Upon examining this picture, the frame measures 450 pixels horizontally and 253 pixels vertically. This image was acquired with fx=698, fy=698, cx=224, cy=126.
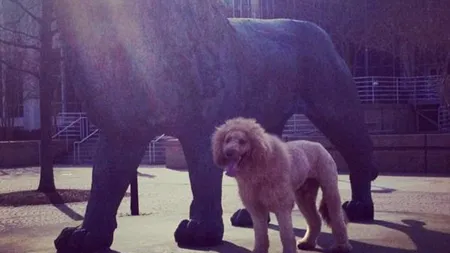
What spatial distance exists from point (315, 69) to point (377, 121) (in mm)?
16611

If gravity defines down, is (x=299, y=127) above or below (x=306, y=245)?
above

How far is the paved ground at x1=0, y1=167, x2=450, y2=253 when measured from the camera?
627 centimetres

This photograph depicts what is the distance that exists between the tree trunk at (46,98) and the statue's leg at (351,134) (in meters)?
7.93

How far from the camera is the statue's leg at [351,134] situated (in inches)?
301

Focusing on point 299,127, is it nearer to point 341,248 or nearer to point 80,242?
point 341,248

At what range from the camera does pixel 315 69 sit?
25.2 feet

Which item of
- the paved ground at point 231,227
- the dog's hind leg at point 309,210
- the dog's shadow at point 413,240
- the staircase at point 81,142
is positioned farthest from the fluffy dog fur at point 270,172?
the staircase at point 81,142

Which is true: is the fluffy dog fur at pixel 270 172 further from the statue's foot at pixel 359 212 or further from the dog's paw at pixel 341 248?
the statue's foot at pixel 359 212

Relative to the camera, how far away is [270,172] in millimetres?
4840

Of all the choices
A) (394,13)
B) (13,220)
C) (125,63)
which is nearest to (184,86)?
(125,63)

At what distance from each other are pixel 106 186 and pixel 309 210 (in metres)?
1.75

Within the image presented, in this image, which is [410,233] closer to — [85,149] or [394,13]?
[394,13]

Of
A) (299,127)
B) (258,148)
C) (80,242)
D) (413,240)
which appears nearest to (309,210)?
(413,240)

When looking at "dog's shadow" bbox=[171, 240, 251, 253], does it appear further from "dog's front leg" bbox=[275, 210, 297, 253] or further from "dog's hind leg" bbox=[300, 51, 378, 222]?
"dog's hind leg" bbox=[300, 51, 378, 222]
